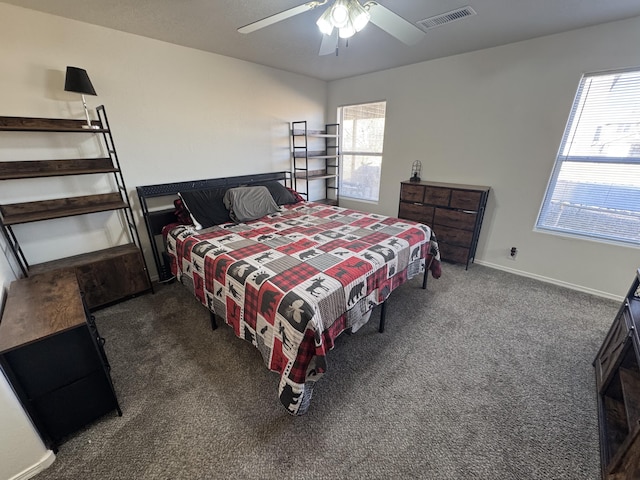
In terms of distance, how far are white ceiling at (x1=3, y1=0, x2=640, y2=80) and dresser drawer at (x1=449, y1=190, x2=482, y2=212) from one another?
4.93 feet

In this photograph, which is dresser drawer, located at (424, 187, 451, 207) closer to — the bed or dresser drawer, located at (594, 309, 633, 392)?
the bed

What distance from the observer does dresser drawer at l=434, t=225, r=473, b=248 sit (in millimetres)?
3086

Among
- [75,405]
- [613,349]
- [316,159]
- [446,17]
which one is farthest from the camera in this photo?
[316,159]

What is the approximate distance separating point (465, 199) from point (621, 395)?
6.70 ft

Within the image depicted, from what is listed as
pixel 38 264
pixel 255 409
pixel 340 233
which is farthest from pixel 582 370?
pixel 38 264

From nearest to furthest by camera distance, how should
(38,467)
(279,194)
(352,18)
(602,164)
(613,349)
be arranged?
(38,467)
(352,18)
(613,349)
(602,164)
(279,194)

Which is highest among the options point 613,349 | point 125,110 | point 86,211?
point 125,110

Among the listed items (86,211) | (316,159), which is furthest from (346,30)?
(316,159)

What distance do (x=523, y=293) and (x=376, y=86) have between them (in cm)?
326

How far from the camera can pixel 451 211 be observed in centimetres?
315

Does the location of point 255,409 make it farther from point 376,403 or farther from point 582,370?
point 582,370

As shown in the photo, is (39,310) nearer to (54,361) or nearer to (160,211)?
(54,361)

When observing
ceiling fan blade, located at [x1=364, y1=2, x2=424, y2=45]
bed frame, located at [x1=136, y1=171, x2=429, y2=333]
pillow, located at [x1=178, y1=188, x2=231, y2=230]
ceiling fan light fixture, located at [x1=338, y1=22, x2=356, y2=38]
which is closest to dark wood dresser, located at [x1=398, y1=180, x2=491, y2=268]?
bed frame, located at [x1=136, y1=171, x2=429, y2=333]

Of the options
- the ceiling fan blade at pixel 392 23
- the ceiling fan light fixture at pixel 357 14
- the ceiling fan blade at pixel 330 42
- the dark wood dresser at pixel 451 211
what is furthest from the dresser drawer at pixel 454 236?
the ceiling fan light fixture at pixel 357 14
